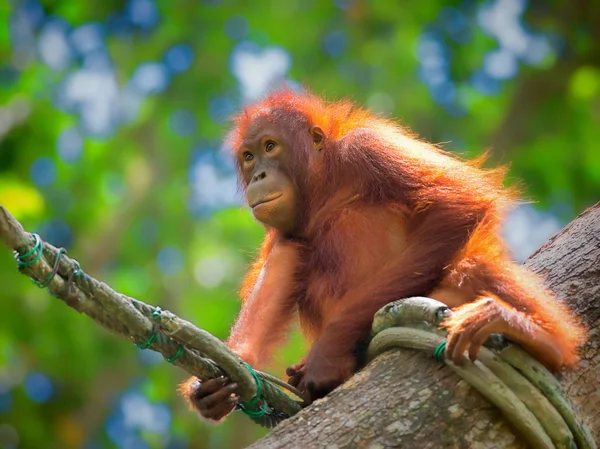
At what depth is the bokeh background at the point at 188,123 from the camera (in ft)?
31.6

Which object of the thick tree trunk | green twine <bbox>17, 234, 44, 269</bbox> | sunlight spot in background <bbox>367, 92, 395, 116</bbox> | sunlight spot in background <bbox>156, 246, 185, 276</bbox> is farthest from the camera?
sunlight spot in background <bbox>156, 246, 185, 276</bbox>

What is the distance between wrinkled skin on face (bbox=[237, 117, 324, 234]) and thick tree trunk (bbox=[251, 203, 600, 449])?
1.32 metres

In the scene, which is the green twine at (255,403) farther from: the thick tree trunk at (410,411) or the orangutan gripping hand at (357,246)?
the thick tree trunk at (410,411)

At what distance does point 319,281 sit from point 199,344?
3.73ft

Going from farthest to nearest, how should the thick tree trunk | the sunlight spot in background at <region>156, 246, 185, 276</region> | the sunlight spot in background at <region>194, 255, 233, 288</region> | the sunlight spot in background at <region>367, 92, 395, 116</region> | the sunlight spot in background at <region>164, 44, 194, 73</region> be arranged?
the sunlight spot in background at <region>194, 255, 233, 288</region> < the sunlight spot in background at <region>156, 246, 185, 276</region> < the sunlight spot in background at <region>164, 44, 194, 73</region> < the sunlight spot in background at <region>367, 92, 395, 116</region> < the thick tree trunk

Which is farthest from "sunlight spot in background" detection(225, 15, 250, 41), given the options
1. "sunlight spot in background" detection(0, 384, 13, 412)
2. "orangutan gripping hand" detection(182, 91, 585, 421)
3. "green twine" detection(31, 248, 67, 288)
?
"green twine" detection(31, 248, 67, 288)

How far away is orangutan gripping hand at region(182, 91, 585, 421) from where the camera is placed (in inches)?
129

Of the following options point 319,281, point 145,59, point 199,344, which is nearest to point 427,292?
point 319,281

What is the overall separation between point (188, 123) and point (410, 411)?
880 cm

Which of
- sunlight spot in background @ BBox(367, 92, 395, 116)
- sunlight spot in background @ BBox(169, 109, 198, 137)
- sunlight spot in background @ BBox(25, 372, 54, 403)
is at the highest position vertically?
sunlight spot in background @ BBox(169, 109, 198, 137)

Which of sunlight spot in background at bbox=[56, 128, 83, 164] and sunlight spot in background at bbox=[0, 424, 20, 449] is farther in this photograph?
sunlight spot in background at bbox=[56, 128, 83, 164]

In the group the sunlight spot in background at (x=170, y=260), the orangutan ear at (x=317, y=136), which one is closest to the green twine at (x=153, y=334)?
the orangutan ear at (x=317, y=136)

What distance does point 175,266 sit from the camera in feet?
38.1

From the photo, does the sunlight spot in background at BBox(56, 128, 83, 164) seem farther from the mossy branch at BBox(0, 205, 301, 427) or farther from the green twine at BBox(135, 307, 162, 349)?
the green twine at BBox(135, 307, 162, 349)
